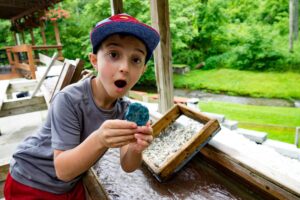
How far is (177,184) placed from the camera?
70.4 inches

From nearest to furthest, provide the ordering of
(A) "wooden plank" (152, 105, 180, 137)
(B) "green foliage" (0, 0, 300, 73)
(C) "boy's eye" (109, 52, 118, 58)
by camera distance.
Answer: (C) "boy's eye" (109, 52, 118, 58)
(A) "wooden plank" (152, 105, 180, 137)
(B) "green foliage" (0, 0, 300, 73)

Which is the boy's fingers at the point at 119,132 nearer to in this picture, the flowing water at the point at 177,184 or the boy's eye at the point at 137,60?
the boy's eye at the point at 137,60

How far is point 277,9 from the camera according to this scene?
65.8 ft

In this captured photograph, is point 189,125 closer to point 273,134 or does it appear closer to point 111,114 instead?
point 111,114

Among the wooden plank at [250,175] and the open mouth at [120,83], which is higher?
the open mouth at [120,83]

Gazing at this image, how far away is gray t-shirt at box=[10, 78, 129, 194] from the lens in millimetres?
1263

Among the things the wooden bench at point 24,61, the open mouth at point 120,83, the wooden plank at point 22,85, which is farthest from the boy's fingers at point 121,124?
the wooden bench at point 24,61

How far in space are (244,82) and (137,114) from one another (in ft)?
52.2

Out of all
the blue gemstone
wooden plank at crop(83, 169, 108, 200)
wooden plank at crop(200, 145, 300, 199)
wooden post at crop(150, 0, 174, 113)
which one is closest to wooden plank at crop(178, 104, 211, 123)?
wooden plank at crop(200, 145, 300, 199)

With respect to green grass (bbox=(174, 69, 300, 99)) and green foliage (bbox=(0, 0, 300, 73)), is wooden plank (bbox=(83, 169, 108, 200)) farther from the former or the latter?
green grass (bbox=(174, 69, 300, 99))

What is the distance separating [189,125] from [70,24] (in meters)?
16.3

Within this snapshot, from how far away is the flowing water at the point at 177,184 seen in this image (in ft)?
5.33

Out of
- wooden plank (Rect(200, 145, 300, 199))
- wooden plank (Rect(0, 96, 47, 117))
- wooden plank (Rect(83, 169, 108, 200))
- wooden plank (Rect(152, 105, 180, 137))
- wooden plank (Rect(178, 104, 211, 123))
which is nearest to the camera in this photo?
wooden plank (Rect(200, 145, 300, 199))

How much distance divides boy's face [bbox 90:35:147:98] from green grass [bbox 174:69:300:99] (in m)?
14.3
